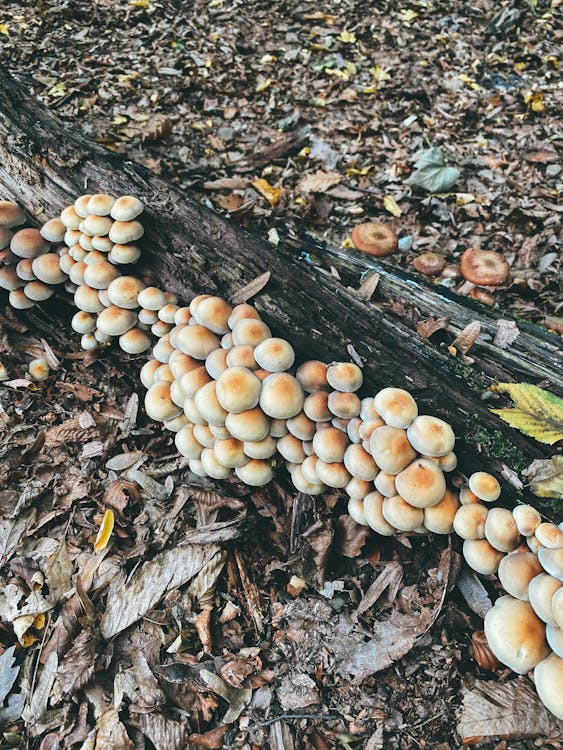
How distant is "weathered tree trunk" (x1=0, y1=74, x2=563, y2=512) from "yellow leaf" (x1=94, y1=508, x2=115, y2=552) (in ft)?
4.82

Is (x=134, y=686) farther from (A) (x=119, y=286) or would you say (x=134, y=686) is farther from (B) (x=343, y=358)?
(A) (x=119, y=286)

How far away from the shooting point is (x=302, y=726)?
2.55 m

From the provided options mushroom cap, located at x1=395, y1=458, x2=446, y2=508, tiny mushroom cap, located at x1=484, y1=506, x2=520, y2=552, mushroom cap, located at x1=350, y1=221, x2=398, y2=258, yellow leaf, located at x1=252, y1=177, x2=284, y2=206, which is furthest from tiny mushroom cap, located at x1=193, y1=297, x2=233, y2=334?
yellow leaf, located at x1=252, y1=177, x2=284, y2=206

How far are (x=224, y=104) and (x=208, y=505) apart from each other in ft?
17.6

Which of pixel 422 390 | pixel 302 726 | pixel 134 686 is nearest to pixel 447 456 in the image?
pixel 422 390

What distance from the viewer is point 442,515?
2.56 metres

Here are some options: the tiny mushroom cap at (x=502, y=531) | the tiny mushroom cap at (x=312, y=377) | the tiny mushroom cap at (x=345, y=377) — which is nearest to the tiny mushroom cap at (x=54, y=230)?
the tiny mushroom cap at (x=312, y=377)

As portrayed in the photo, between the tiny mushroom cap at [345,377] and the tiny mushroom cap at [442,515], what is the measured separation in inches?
28.1

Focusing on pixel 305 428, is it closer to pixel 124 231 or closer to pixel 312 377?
pixel 312 377

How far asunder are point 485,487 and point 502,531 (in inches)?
8.5

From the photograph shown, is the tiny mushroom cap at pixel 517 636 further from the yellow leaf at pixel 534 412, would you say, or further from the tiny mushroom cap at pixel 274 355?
the tiny mushroom cap at pixel 274 355

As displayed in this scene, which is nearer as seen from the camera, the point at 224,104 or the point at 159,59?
the point at 224,104

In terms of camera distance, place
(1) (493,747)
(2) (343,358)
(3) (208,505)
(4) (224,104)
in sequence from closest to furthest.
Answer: (1) (493,747), (2) (343,358), (3) (208,505), (4) (224,104)

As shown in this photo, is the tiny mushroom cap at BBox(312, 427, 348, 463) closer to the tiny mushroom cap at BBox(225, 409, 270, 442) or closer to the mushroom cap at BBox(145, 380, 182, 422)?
the tiny mushroom cap at BBox(225, 409, 270, 442)
